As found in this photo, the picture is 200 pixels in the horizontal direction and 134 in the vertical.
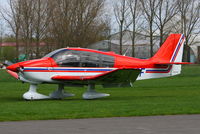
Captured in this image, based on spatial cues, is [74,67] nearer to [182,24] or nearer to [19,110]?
[19,110]

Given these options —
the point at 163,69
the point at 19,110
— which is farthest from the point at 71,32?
the point at 19,110

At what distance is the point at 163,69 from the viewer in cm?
2028

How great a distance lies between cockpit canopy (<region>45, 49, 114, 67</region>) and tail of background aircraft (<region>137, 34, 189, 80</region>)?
209cm

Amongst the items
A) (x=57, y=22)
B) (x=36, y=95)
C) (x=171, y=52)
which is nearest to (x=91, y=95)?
(x=36, y=95)

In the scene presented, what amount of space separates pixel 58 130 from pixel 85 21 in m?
41.1

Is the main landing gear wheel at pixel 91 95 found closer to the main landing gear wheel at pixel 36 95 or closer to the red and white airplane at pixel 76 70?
the red and white airplane at pixel 76 70

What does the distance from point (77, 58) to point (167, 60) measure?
14.3ft

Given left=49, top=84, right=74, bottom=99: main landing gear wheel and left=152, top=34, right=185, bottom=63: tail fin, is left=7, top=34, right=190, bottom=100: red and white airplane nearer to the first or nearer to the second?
left=49, top=84, right=74, bottom=99: main landing gear wheel

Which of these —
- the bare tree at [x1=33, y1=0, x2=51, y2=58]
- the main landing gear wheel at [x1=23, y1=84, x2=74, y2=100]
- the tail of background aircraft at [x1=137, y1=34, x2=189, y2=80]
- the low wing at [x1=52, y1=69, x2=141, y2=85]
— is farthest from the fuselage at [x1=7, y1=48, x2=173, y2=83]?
the bare tree at [x1=33, y1=0, x2=51, y2=58]

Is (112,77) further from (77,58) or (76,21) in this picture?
(76,21)

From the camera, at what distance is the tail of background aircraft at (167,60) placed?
65.8 feet

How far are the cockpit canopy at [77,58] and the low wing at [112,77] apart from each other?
0.53 meters

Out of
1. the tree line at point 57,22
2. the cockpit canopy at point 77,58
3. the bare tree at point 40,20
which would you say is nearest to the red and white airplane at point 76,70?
the cockpit canopy at point 77,58

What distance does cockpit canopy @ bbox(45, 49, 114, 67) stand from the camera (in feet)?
61.1
